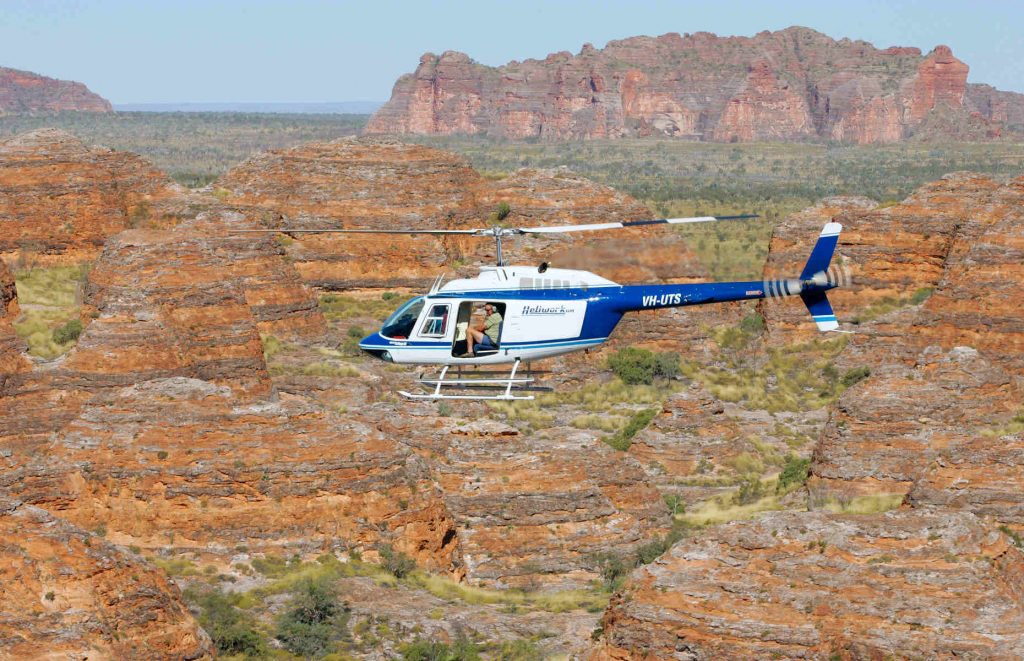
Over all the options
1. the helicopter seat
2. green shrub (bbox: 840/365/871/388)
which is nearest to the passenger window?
the helicopter seat

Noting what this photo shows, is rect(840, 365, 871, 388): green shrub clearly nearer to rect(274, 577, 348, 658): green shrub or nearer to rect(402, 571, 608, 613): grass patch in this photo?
rect(402, 571, 608, 613): grass patch

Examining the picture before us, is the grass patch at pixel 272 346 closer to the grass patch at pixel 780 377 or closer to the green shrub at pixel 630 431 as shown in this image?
the green shrub at pixel 630 431

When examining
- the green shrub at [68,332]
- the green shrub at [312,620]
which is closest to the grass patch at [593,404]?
the green shrub at [68,332]

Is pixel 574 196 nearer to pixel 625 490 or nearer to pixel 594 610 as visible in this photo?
pixel 625 490

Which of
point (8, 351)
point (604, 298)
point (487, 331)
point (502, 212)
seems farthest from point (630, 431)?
point (502, 212)

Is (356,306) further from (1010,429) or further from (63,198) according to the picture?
(1010,429)

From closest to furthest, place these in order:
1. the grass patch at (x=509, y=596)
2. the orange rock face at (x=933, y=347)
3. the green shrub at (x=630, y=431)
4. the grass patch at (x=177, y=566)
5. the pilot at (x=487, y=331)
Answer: the grass patch at (x=177, y=566), the pilot at (x=487, y=331), the grass patch at (x=509, y=596), the orange rock face at (x=933, y=347), the green shrub at (x=630, y=431)
